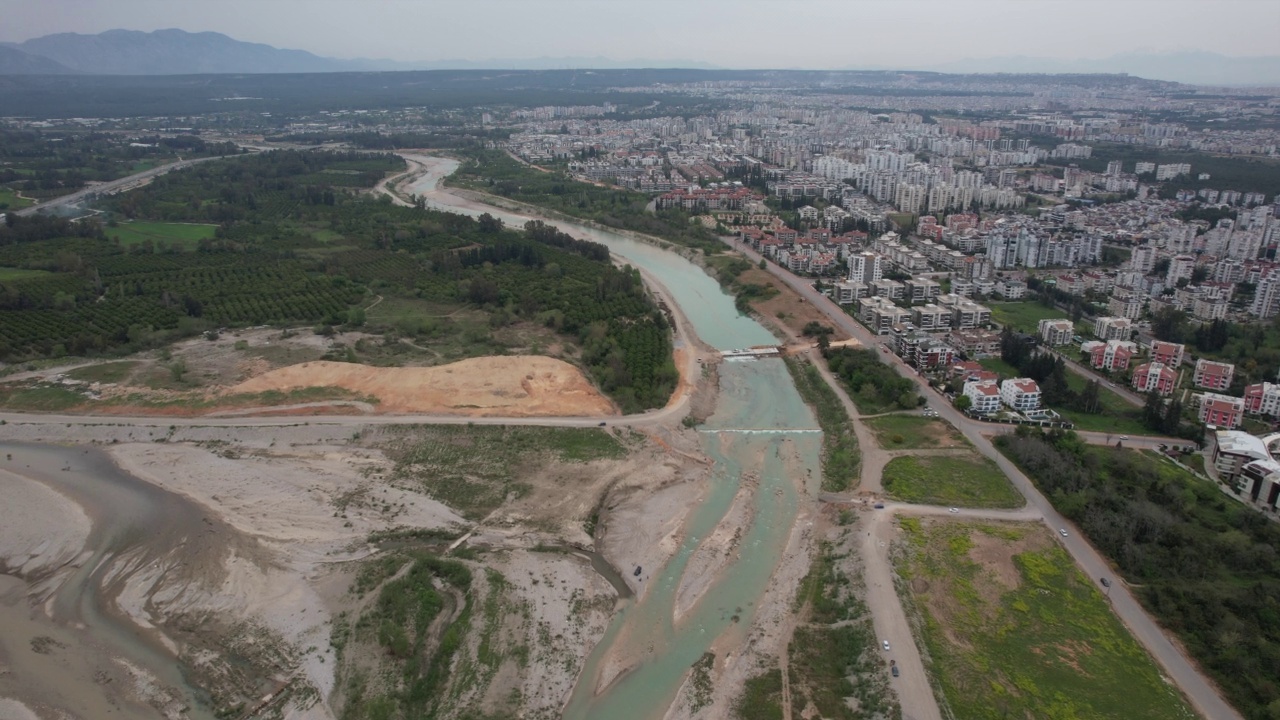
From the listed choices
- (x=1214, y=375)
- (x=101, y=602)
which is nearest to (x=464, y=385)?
(x=101, y=602)

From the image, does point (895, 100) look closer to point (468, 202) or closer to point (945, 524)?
point (468, 202)

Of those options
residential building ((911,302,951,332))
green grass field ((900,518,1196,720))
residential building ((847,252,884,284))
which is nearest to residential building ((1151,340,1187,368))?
residential building ((911,302,951,332))

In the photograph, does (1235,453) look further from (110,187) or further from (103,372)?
(110,187)

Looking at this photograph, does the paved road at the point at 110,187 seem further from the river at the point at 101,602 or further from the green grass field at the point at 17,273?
the river at the point at 101,602

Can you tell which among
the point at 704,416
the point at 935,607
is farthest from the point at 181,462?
the point at 935,607

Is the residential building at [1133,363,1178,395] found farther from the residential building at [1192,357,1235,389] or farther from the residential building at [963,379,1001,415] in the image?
the residential building at [963,379,1001,415]
